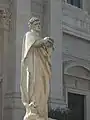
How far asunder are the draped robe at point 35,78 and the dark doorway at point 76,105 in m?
10.1

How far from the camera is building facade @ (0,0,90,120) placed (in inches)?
599

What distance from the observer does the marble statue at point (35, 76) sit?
7959 mm

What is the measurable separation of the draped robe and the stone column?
7.81m

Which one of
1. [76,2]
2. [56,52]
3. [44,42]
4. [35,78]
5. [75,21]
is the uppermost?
[76,2]

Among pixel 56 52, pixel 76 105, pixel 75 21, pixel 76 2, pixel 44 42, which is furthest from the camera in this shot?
pixel 76 2

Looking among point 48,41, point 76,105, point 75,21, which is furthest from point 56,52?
point 48,41

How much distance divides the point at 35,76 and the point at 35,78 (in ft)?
0.11

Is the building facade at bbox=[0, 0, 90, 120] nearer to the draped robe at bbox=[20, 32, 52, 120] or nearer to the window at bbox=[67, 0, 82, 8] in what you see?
the window at bbox=[67, 0, 82, 8]

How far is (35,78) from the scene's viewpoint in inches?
317

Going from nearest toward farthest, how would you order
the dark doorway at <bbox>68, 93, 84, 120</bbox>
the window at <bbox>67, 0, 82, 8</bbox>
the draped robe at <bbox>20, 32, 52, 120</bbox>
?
the draped robe at <bbox>20, 32, 52, 120</bbox>
the dark doorway at <bbox>68, 93, 84, 120</bbox>
the window at <bbox>67, 0, 82, 8</bbox>

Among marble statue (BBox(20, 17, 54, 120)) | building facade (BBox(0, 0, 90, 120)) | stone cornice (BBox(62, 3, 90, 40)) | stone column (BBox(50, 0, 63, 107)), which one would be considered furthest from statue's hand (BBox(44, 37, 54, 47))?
stone cornice (BBox(62, 3, 90, 40))

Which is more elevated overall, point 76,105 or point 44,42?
point 44,42

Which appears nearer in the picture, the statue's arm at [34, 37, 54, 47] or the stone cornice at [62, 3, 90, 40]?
the statue's arm at [34, 37, 54, 47]

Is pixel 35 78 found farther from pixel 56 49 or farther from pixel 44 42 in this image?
pixel 56 49
